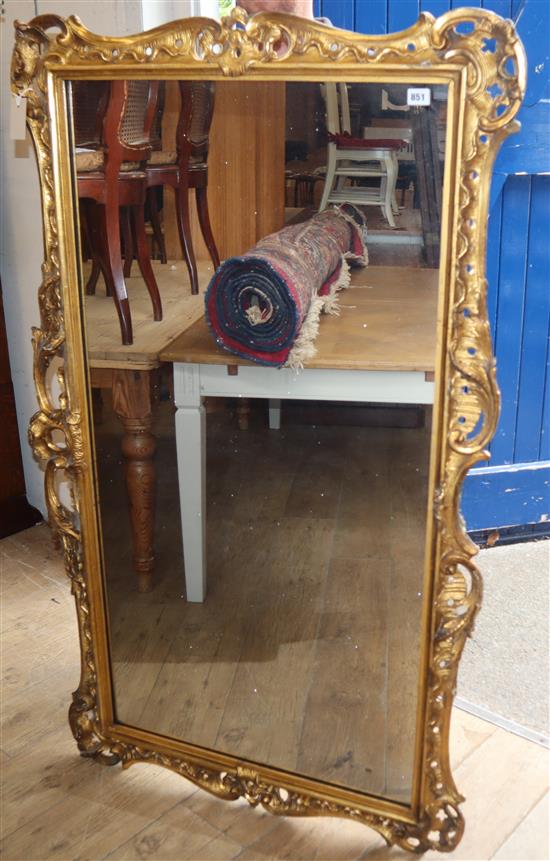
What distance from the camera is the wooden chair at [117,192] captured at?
52.7 inches

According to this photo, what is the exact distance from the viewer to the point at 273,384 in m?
1.35

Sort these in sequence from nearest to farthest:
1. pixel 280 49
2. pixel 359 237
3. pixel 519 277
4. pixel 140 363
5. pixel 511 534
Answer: pixel 280 49
pixel 359 237
pixel 140 363
pixel 519 277
pixel 511 534

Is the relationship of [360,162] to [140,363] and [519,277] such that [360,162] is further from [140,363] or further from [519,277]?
[519,277]

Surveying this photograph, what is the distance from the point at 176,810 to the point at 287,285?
0.93m

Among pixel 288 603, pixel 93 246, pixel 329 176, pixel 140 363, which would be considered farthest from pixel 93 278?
pixel 288 603

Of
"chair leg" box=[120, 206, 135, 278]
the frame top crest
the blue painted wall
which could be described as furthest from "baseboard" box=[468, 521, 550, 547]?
the frame top crest

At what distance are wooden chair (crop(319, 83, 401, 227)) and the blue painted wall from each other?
829mm

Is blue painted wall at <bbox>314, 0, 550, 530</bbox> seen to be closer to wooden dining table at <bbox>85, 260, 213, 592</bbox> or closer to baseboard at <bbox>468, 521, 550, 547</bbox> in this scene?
baseboard at <bbox>468, 521, 550, 547</bbox>

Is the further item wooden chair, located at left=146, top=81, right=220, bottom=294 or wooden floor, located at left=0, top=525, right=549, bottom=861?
wooden floor, located at left=0, top=525, right=549, bottom=861

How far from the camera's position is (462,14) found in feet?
3.54

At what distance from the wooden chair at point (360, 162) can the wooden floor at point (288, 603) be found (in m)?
0.33

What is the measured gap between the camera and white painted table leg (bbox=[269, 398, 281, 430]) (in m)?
1.37

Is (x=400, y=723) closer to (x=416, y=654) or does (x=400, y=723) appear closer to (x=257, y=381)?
(x=416, y=654)

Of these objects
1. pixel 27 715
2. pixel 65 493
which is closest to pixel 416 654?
pixel 27 715
